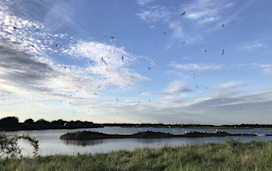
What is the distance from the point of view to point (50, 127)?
127 metres

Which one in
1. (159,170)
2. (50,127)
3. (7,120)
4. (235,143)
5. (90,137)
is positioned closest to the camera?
(159,170)

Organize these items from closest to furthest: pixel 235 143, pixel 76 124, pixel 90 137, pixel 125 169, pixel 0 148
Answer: pixel 125 169 → pixel 0 148 → pixel 235 143 → pixel 90 137 → pixel 76 124

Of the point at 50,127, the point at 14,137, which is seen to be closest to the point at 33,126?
the point at 50,127

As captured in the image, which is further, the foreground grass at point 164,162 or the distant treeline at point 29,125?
the distant treeline at point 29,125

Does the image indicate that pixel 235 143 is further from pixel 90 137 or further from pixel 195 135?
pixel 195 135

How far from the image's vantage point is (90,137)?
60844 mm

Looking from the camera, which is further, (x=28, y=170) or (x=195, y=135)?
(x=195, y=135)

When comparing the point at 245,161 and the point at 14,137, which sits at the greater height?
the point at 14,137

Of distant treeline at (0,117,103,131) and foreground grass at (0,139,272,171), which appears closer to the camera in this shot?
foreground grass at (0,139,272,171)

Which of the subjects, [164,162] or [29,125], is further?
[29,125]

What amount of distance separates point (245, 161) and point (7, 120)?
371 ft

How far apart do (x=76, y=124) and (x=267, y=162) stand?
486ft

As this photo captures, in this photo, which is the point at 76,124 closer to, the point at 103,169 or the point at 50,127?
the point at 50,127

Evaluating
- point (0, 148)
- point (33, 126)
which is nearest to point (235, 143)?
point (0, 148)
